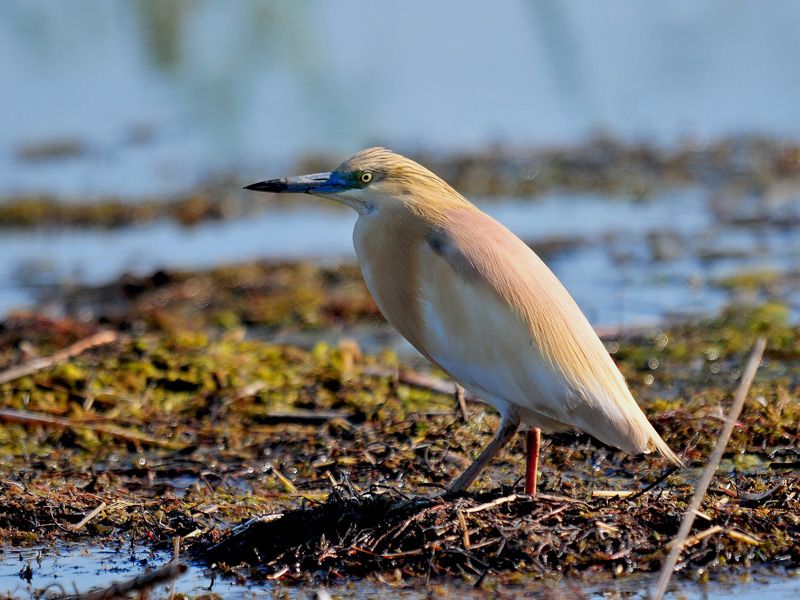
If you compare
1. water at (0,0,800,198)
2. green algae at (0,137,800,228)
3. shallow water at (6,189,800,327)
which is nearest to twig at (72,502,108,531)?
shallow water at (6,189,800,327)

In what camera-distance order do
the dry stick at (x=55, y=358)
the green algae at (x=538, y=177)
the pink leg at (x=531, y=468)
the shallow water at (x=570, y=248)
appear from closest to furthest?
the pink leg at (x=531, y=468) → the dry stick at (x=55, y=358) → the shallow water at (x=570, y=248) → the green algae at (x=538, y=177)

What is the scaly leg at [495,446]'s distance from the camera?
4949 millimetres

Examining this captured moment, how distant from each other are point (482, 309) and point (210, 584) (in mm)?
1290

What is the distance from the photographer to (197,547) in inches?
200

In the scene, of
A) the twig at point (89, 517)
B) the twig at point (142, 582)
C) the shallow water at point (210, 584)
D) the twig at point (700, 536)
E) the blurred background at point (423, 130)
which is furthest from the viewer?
the blurred background at point (423, 130)

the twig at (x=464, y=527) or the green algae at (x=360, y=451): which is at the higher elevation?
the twig at (x=464, y=527)

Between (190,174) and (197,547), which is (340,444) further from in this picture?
(190,174)

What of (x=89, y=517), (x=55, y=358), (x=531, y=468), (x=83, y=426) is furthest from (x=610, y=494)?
(x=55, y=358)

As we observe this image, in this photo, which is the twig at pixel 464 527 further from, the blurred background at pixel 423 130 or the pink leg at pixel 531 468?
the blurred background at pixel 423 130

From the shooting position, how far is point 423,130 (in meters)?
15.1

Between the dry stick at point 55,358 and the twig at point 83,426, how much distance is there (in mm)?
230

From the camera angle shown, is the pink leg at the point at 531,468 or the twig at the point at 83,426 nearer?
the pink leg at the point at 531,468

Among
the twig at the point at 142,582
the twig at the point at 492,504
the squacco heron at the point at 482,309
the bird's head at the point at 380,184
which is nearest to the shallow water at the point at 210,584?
the twig at the point at 492,504

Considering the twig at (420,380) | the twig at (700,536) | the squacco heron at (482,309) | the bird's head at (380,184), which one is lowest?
the twig at (420,380)
